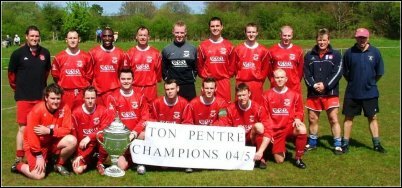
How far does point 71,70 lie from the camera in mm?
6992

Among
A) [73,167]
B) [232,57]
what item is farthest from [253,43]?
[73,167]

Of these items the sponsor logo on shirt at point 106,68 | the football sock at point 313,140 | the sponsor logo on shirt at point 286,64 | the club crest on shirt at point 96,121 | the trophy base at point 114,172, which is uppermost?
the sponsor logo on shirt at point 286,64

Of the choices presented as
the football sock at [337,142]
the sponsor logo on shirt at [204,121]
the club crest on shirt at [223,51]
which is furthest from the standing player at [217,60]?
the football sock at [337,142]

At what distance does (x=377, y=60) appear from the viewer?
23.4 feet

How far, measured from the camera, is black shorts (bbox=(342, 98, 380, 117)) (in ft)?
23.6

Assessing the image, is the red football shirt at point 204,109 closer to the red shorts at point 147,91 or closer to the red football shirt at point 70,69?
the red shorts at point 147,91

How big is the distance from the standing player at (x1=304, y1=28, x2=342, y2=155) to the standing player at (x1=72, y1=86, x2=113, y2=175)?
3.17 m

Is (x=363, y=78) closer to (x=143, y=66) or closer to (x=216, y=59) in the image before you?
(x=216, y=59)

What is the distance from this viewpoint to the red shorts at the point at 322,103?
724cm

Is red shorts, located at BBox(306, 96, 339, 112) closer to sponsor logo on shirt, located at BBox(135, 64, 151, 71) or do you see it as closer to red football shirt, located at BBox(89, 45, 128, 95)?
sponsor logo on shirt, located at BBox(135, 64, 151, 71)

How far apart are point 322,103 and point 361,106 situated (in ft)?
2.02

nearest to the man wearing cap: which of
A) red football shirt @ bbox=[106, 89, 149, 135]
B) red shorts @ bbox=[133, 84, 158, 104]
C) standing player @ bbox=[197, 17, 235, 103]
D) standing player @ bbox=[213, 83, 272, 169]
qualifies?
standing player @ bbox=[213, 83, 272, 169]

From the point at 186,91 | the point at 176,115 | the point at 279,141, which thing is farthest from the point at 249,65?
the point at 176,115

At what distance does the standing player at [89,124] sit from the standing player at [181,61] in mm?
1562
